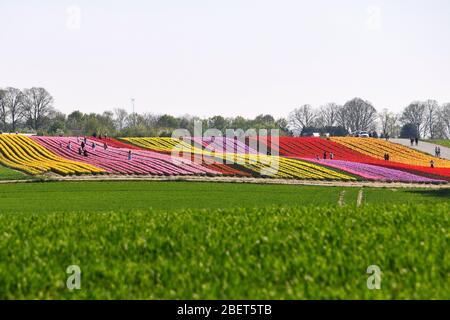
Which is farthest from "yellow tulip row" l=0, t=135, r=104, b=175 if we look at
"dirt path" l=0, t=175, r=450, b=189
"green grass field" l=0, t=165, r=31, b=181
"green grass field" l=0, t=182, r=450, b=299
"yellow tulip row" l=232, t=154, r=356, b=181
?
"green grass field" l=0, t=182, r=450, b=299

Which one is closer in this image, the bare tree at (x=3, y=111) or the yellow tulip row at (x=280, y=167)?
the yellow tulip row at (x=280, y=167)

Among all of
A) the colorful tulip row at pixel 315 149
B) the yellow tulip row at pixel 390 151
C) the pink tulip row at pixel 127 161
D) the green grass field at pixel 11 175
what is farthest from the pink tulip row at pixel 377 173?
the green grass field at pixel 11 175

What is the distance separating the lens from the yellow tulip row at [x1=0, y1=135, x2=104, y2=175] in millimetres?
61859

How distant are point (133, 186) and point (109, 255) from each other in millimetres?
38075

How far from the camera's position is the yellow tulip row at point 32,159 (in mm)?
61859

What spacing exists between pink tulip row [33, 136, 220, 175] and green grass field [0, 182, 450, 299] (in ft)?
138

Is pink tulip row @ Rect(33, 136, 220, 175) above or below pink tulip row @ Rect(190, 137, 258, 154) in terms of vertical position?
below

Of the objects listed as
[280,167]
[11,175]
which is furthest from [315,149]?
[11,175]

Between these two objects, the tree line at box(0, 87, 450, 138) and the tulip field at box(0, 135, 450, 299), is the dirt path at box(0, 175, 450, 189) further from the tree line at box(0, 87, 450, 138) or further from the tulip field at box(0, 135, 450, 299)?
the tree line at box(0, 87, 450, 138)

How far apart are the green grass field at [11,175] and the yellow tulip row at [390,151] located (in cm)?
4594

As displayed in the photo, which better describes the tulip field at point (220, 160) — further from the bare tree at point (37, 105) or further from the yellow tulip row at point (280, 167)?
the bare tree at point (37, 105)

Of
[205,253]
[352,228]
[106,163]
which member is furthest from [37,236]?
[106,163]

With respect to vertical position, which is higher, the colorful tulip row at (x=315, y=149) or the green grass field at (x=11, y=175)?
the colorful tulip row at (x=315, y=149)

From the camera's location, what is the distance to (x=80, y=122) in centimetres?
17025
